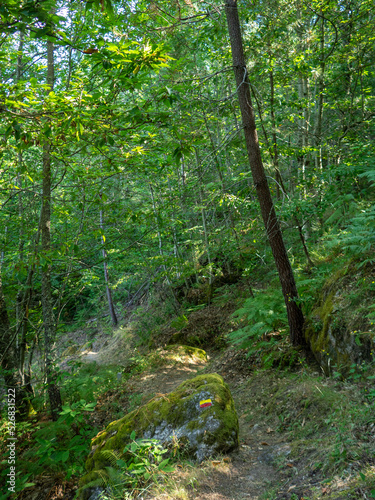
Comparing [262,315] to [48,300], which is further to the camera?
[262,315]

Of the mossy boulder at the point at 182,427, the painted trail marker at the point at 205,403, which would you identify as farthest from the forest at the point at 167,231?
the painted trail marker at the point at 205,403

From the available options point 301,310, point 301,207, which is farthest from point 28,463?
point 301,207

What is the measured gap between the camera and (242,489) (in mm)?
3297

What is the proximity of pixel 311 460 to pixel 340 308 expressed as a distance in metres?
2.42

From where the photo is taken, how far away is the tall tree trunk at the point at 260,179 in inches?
221

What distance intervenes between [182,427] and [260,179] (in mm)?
4304

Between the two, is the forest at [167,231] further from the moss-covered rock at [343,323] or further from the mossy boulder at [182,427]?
the mossy boulder at [182,427]

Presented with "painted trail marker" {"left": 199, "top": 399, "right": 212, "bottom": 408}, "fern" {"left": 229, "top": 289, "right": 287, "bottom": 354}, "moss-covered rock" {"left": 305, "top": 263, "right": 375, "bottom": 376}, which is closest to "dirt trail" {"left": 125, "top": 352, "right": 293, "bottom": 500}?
"painted trail marker" {"left": 199, "top": 399, "right": 212, "bottom": 408}

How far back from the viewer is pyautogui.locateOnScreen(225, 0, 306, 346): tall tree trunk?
18.4 ft

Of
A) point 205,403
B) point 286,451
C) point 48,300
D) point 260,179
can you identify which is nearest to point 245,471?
point 286,451

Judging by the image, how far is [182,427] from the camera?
13.3 ft

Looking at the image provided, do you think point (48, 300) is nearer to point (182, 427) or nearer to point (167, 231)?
point (182, 427)

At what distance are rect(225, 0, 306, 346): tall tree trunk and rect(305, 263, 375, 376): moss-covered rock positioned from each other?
30 cm

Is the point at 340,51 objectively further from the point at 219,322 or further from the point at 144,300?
the point at 144,300
